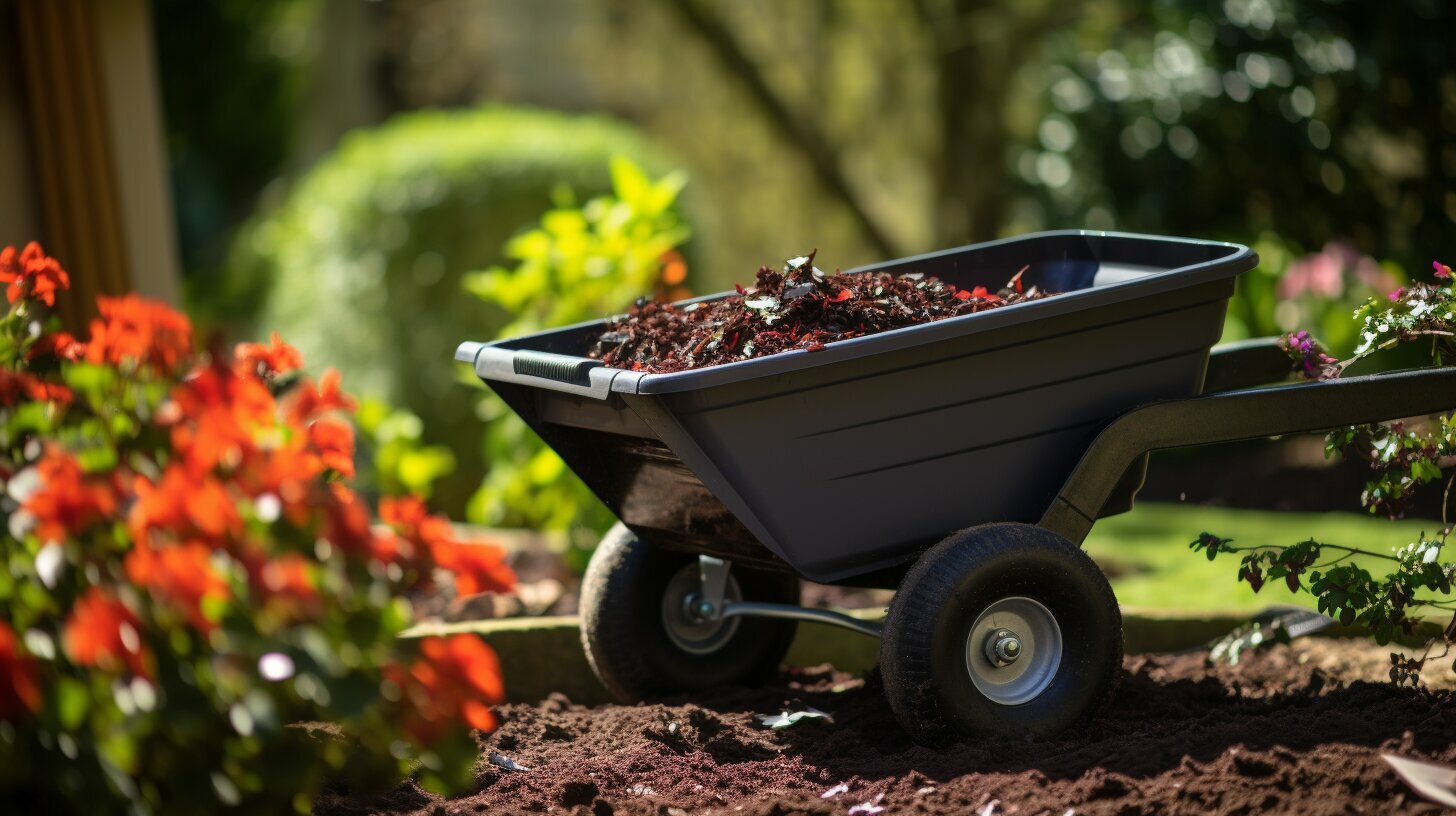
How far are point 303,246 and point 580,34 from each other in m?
2.09

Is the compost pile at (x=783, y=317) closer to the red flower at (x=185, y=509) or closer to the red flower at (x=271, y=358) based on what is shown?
the red flower at (x=271, y=358)

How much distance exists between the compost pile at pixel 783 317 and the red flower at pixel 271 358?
55cm

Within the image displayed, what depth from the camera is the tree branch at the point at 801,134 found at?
7.17 metres

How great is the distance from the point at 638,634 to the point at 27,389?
127cm

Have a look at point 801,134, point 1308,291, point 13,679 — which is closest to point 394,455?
point 13,679

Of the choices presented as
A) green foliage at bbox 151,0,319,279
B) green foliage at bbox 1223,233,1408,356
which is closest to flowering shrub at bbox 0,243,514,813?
green foliage at bbox 1223,233,1408,356

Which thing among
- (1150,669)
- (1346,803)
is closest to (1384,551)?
(1150,669)

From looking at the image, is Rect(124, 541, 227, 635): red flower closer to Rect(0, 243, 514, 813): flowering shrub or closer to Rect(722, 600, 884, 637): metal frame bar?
Rect(0, 243, 514, 813): flowering shrub

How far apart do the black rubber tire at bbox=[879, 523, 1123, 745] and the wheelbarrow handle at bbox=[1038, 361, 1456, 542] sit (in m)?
0.15

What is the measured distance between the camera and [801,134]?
23.9 ft

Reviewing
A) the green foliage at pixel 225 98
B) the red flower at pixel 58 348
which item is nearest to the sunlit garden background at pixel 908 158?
the red flower at pixel 58 348

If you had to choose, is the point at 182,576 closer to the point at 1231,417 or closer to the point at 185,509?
the point at 185,509

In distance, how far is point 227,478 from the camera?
1.74 m

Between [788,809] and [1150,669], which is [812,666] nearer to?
[1150,669]
